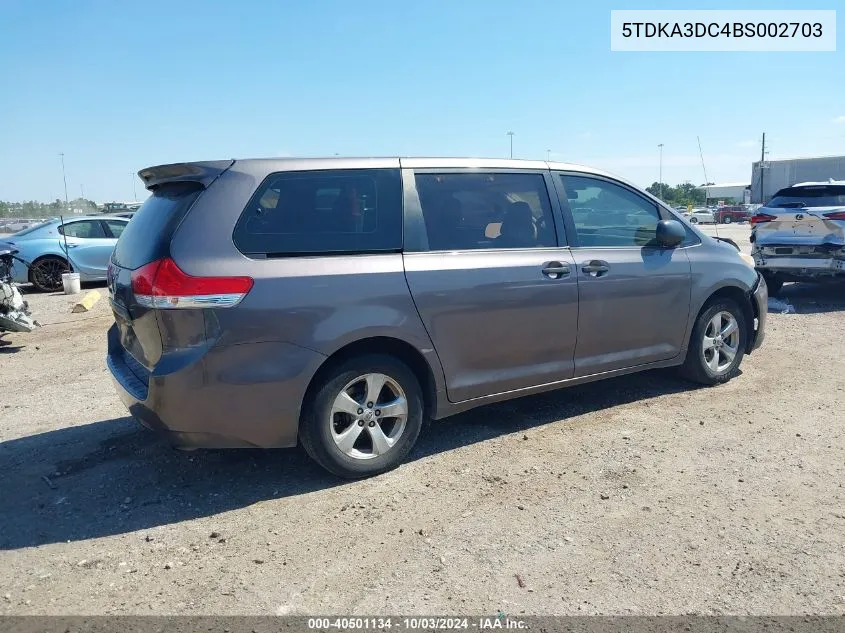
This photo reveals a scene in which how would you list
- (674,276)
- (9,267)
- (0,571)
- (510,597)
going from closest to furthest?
(510,597), (0,571), (674,276), (9,267)

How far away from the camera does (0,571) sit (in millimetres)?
3217

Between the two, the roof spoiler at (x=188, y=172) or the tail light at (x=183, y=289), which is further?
the roof spoiler at (x=188, y=172)

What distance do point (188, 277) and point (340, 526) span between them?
151cm

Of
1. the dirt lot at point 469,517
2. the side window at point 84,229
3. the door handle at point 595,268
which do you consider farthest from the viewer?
the side window at point 84,229

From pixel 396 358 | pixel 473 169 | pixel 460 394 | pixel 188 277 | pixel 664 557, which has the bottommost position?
pixel 664 557

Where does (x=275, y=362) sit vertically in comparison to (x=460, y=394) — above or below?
above

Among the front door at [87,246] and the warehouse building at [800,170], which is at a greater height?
the warehouse building at [800,170]

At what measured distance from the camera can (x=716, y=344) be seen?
591cm

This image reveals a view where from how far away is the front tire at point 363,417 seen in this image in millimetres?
3949

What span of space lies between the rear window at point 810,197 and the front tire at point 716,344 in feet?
17.3

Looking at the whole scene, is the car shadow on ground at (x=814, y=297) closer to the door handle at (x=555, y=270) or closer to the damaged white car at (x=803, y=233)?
the damaged white car at (x=803, y=233)

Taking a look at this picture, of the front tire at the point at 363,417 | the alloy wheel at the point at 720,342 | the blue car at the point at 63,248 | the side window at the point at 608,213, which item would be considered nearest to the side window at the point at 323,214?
the front tire at the point at 363,417

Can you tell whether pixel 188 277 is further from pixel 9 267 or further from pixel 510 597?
pixel 9 267

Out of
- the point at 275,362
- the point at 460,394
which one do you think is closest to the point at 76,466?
the point at 275,362
